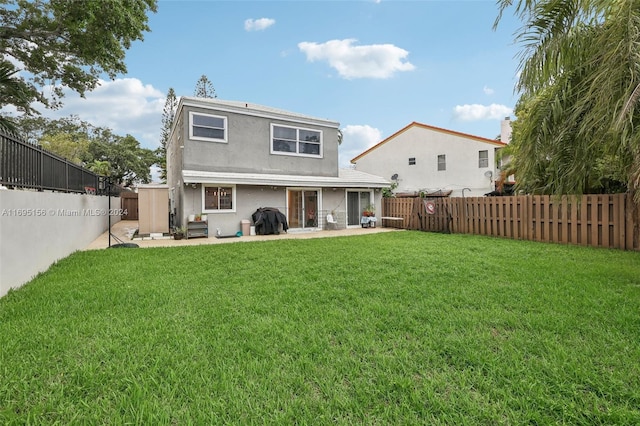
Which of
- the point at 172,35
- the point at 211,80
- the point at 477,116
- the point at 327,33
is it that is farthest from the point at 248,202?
the point at 211,80

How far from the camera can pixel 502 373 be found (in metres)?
2.56

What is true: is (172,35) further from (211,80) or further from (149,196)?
(211,80)

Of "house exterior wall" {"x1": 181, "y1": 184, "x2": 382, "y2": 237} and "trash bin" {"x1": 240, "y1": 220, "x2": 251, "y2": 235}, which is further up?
"house exterior wall" {"x1": 181, "y1": 184, "x2": 382, "y2": 237}

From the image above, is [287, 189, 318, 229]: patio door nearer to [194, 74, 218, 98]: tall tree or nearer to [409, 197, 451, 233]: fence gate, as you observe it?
[409, 197, 451, 233]: fence gate

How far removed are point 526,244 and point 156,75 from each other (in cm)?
1905

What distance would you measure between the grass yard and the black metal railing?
187 cm

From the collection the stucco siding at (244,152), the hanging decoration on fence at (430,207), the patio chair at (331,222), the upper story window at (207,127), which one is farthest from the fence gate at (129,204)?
the hanging decoration on fence at (430,207)

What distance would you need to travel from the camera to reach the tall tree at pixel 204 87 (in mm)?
35416

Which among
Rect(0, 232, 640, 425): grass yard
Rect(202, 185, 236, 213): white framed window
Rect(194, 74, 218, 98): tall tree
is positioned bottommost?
Rect(0, 232, 640, 425): grass yard

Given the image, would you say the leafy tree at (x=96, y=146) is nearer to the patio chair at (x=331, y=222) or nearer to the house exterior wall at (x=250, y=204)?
the house exterior wall at (x=250, y=204)

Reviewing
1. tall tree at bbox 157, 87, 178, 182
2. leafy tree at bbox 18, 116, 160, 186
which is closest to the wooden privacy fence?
leafy tree at bbox 18, 116, 160, 186

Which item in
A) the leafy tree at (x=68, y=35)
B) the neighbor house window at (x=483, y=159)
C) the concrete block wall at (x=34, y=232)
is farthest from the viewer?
the neighbor house window at (x=483, y=159)

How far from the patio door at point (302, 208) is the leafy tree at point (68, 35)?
342 inches

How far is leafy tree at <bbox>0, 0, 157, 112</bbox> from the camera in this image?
9.91 meters
